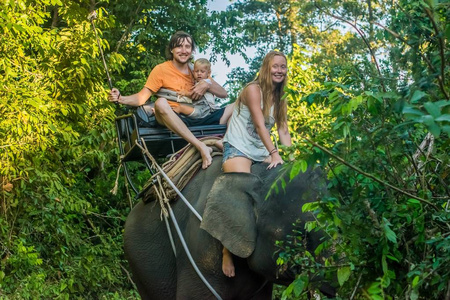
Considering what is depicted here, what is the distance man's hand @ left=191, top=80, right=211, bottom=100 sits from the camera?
6812 mm

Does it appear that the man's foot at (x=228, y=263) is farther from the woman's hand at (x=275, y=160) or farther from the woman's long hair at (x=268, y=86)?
the woman's long hair at (x=268, y=86)

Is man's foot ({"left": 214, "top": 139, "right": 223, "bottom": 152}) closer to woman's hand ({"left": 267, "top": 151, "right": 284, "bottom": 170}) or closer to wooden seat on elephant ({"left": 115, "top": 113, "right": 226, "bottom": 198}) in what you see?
wooden seat on elephant ({"left": 115, "top": 113, "right": 226, "bottom": 198})

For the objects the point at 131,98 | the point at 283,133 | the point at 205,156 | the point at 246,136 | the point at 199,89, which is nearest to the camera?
the point at 246,136

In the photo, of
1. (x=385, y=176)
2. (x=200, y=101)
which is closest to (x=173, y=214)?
(x=200, y=101)

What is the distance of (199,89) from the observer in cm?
682

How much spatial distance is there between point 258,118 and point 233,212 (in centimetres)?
69

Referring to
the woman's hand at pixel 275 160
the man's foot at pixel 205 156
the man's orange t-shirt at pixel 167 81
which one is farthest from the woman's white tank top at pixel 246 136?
the man's orange t-shirt at pixel 167 81

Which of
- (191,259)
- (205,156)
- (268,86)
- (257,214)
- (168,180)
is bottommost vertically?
(191,259)

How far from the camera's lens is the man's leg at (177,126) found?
6.29m

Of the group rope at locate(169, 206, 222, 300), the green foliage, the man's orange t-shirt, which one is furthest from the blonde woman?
the green foliage

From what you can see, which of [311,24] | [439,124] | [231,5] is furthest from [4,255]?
[231,5]

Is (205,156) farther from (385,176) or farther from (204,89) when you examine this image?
(385,176)

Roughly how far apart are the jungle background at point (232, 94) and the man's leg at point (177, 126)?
35.6 inches

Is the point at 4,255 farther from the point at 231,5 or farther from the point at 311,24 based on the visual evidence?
the point at 231,5
